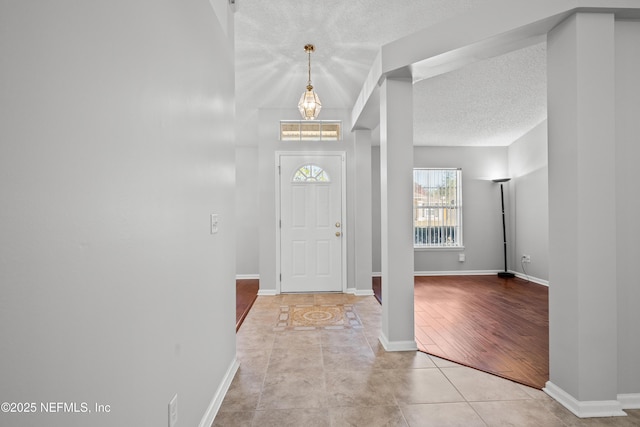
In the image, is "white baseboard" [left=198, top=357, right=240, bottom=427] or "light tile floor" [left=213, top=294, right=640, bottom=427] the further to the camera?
"light tile floor" [left=213, top=294, right=640, bottom=427]

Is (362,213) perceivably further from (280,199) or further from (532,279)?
(532,279)

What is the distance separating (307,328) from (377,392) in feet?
4.34

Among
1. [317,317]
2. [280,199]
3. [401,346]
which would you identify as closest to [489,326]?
[401,346]

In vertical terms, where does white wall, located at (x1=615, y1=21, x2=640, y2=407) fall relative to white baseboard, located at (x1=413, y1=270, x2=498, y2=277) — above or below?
above

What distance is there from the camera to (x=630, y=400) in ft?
6.46

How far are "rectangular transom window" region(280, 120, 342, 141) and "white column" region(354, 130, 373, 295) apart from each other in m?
0.38

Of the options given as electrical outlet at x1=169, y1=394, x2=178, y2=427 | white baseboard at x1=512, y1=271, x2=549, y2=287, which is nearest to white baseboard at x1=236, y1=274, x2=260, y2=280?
white baseboard at x1=512, y1=271, x2=549, y2=287

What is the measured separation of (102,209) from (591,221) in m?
2.41

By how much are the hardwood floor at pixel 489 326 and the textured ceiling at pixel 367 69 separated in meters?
2.60

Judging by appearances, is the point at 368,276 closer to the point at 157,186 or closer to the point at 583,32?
the point at 583,32

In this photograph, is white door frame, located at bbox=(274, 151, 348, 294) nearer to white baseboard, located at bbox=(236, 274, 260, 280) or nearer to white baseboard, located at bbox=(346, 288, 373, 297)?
white baseboard, located at bbox=(346, 288, 373, 297)

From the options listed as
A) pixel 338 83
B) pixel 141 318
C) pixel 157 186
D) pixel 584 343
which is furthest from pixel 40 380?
pixel 338 83

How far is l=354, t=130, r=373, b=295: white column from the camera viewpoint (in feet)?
15.9

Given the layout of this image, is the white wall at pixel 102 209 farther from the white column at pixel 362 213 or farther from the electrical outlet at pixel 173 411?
the white column at pixel 362 213
